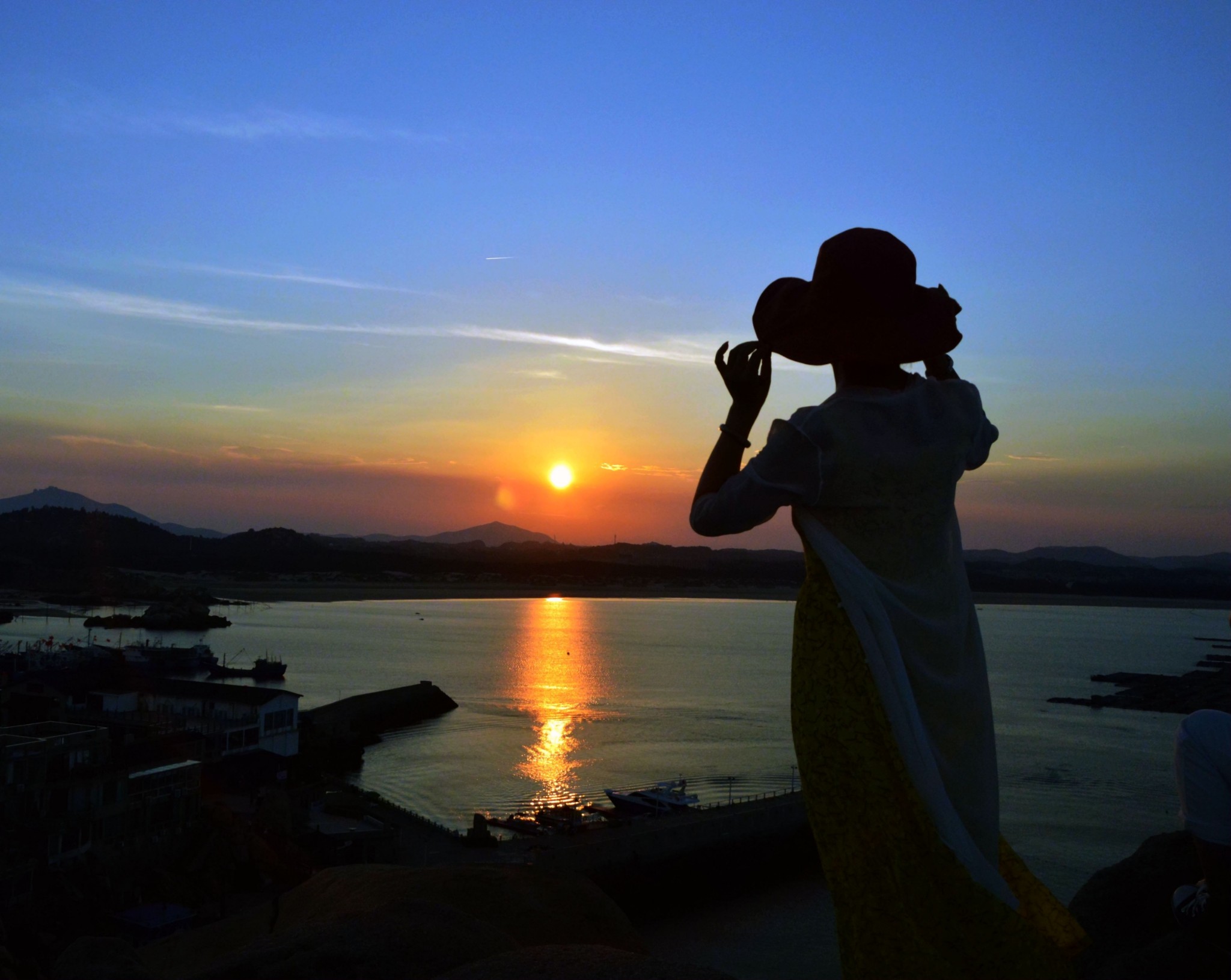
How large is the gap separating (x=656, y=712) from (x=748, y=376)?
2763 cm

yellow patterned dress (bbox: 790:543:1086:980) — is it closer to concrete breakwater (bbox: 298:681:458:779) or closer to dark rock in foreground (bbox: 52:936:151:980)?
dark rock in foreground (bbox: 52:936:151:980)

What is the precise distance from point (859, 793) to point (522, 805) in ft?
54.4

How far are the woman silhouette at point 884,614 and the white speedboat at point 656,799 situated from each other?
15120 millimetres

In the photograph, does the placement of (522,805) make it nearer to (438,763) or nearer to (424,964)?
(438,763)

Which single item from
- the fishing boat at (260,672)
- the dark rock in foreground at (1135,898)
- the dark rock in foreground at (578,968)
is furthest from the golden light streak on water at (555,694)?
the dark rock in foreground at (578,968)

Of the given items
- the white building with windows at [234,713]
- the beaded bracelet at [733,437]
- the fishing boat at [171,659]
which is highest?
the beaded bracelet at [733,437]

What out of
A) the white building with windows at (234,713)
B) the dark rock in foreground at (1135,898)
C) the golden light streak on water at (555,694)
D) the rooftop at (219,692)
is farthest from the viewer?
the golden light streak on water at (555,694)

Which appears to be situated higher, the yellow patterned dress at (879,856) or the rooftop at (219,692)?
the yellow patterned dress at (879,856)

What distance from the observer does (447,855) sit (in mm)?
12367

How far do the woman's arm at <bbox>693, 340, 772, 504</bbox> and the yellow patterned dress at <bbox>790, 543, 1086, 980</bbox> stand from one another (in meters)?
0.19

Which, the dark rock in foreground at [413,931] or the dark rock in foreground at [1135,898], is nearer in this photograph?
the dark rock in foreground at [413,931]

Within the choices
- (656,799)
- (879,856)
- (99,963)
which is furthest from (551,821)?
(879,856)

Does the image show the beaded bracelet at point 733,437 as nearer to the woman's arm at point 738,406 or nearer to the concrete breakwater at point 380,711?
the woman's arm at point 738,406

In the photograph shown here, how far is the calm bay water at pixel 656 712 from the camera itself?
57.4 feet
